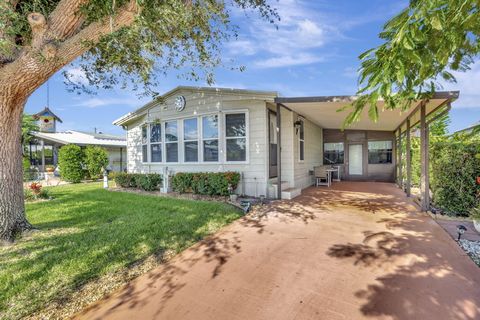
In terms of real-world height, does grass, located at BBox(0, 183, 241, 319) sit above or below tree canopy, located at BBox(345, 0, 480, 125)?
below

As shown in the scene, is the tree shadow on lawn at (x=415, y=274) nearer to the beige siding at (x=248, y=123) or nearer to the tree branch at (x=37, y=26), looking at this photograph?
the beige siding at (x=248, y=123)

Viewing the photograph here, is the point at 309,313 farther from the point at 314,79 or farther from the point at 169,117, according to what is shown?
the point at 314,79

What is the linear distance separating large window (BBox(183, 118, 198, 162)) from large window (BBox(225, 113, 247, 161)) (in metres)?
1.47

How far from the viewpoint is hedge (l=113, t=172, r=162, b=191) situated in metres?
9.98

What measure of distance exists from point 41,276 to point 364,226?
5.42 metres

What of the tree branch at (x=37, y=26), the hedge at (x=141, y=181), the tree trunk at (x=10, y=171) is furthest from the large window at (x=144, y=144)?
the tree branch at (x=37, y=26)

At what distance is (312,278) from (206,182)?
5453 millimetres

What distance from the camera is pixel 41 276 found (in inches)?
122

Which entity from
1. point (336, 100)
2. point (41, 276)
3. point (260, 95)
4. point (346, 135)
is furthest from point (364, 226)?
point (346, 135)

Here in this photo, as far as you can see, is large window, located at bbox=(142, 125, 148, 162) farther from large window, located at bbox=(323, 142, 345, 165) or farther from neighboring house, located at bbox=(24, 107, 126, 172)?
neighboring house, located at bbox=(24, 107, 126, 172)

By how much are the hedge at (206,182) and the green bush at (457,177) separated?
17.8 feet

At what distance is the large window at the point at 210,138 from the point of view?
28.9 feet

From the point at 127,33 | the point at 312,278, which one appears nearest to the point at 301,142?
the point at 127,33

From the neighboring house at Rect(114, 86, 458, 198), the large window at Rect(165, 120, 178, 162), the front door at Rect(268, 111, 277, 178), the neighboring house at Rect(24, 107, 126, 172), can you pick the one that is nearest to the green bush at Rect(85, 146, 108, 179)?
the neighboring house at Rect(24, 107, 126, 172)
